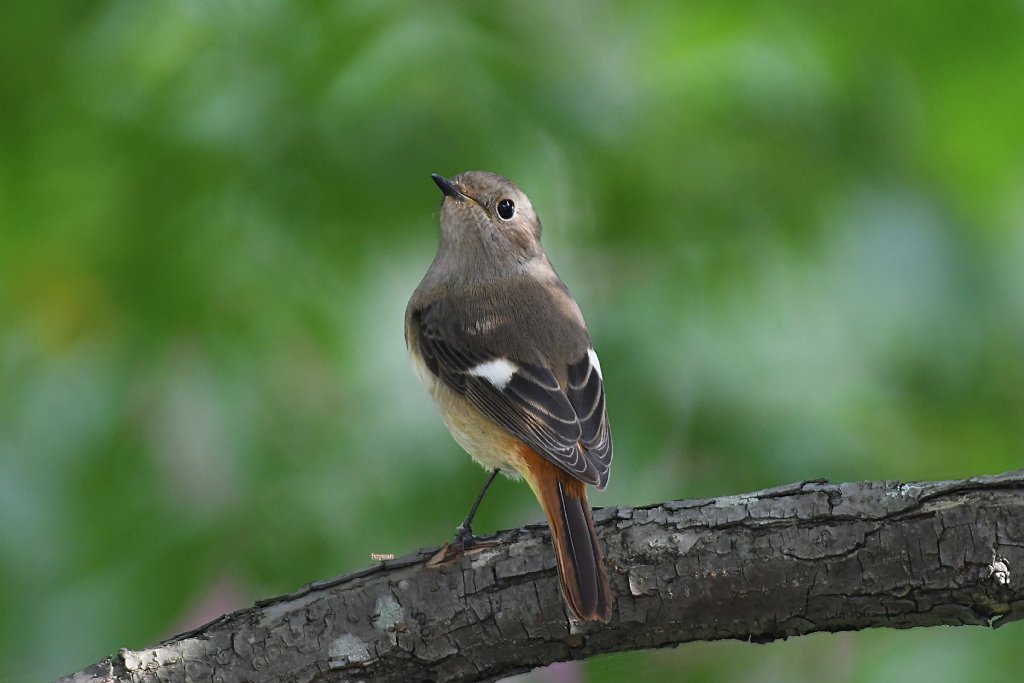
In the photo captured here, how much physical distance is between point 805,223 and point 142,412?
2147 millimetres

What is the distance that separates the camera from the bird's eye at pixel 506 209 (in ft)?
13.2

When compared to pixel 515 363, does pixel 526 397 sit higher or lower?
lower

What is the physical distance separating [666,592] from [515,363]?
111cm

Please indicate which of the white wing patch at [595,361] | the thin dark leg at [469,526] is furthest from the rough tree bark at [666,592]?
the white wing patch at [595,361]

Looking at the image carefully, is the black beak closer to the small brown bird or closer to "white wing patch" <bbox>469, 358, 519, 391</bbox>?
the small brown bird

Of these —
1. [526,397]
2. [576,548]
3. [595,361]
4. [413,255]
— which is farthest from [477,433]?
[576,548]

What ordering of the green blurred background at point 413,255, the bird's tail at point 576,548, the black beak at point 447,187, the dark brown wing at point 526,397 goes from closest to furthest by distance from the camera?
1. the bird's tail at point 576,548
2. the dark brown wing at point 526,397
3. the green blurred background at point 413,255
4. the black beak at point 447,187

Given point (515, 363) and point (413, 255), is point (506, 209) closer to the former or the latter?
point (413, 255)

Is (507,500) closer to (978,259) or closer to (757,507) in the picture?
(757,507)

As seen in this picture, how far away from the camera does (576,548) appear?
Result: 2.67 m

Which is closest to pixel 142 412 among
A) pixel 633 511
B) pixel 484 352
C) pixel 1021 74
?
pixel 484 352

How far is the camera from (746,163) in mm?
3508

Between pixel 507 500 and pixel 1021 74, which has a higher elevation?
pixel 1021 74

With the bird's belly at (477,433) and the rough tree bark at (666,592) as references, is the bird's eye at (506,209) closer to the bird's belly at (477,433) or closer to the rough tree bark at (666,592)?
the bird's belly at (477,433)
